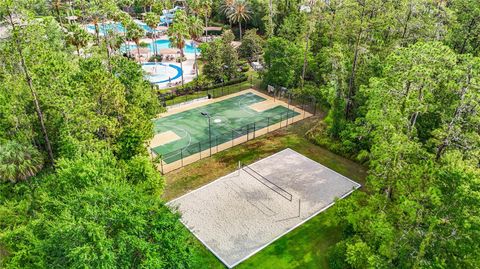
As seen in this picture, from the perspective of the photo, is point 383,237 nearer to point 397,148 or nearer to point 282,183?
point 397,148

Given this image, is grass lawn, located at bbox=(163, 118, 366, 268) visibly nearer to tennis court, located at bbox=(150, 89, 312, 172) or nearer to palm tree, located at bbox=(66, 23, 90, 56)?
tennis court, located at bbox=(150, 89, 312, 172)

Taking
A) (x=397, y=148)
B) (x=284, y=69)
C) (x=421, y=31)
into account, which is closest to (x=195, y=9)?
(x=284, y=69)

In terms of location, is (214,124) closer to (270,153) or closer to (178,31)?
(270,153)

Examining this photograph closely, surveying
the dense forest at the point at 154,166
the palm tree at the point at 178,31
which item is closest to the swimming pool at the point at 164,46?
the palm tree at the point at 178,31


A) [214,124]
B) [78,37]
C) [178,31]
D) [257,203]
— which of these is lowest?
[257,203]

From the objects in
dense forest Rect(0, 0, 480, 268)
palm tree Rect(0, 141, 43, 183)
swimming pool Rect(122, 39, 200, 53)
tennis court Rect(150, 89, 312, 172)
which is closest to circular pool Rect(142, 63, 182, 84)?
swimming pool Rect(122, 39, 200, 53)

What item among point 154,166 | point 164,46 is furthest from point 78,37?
point 164,46

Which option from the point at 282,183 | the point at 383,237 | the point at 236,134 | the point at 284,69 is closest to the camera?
the point at 383,237
